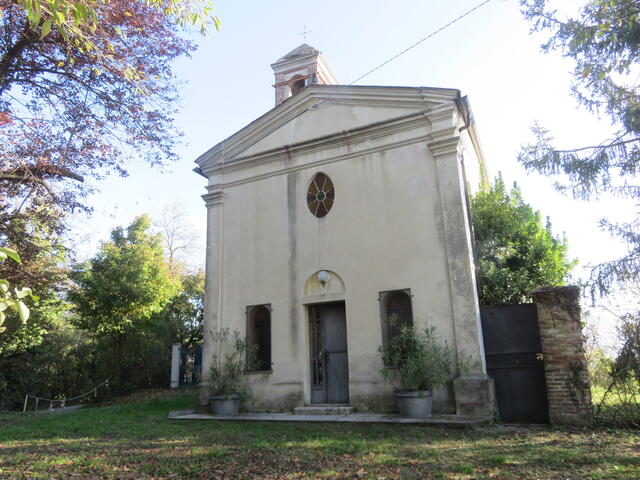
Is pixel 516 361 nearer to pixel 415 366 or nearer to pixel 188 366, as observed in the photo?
pixel 415 366

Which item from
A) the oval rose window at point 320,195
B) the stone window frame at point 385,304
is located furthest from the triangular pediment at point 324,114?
the stone window frame at point 385,304

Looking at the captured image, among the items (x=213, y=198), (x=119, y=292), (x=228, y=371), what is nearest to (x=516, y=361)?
(x=228, y=371)

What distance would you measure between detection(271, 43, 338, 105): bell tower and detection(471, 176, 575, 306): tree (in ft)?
22.8

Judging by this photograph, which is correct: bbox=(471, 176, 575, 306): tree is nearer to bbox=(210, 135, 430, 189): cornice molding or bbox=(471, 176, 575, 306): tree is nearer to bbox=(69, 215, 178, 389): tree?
bbox=(210, 135, 430, 189): cornice molding

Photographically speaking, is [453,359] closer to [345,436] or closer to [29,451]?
[345,436]

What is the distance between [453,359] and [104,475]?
6114 mm

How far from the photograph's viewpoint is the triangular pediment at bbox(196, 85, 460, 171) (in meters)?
10.3

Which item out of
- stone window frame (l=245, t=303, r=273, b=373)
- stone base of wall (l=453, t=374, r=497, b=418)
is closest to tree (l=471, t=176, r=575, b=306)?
stone base of wall (l=453, t=374, r=497, b=418)

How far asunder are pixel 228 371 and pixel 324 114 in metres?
6.55

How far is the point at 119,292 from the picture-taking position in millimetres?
16969

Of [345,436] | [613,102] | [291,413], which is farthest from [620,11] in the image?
[291,413]

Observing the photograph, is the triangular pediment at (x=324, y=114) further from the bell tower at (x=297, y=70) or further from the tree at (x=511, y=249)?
the bell tower at (x=297, y=70)

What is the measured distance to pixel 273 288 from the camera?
36.2 ft

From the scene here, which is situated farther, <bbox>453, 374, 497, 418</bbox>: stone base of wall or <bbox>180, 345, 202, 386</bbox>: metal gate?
<bbox>180, 345, 202, 386</bbox>: metal gate
